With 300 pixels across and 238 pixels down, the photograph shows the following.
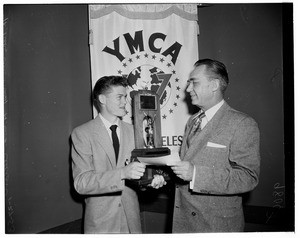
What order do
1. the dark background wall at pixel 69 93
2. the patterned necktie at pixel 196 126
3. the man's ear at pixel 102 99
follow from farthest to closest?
the dark background wall at pixel 69 93 → the man's ear at pixel 102 99 → the patterned necktie at pixel 196 126

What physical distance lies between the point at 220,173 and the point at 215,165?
124mm

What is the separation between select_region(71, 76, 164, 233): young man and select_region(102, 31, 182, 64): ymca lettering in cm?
114

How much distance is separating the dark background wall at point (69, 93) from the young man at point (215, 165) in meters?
1.21

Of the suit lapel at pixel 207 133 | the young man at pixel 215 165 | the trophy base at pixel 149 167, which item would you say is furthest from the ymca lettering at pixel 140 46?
the trophy base at pixel 149 167

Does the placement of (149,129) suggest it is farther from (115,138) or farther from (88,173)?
(88,173)

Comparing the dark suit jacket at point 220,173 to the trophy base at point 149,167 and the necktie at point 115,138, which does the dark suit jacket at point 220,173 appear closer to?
the trophy base at point 149,167

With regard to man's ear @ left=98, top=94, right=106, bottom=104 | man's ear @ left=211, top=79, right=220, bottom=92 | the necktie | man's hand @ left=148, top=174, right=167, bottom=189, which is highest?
man's ear @ left=211, top=79, right=220, bottom=92

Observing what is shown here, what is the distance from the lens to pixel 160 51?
4102 millimetres

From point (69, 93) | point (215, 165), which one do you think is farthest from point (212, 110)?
point (69, 93)

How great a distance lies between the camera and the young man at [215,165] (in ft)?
8.00

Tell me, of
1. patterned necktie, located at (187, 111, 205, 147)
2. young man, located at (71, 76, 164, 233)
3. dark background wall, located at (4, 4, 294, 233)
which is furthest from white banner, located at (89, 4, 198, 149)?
patterned necktie, located at (187, 111, 205, 147)

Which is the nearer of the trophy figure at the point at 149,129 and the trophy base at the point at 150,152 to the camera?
the trophy base at the point at 150,152

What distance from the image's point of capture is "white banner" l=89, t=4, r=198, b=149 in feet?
13.1

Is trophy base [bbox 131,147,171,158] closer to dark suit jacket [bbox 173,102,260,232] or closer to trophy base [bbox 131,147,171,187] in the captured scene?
trophy base [bbox 131,147,171,187]
